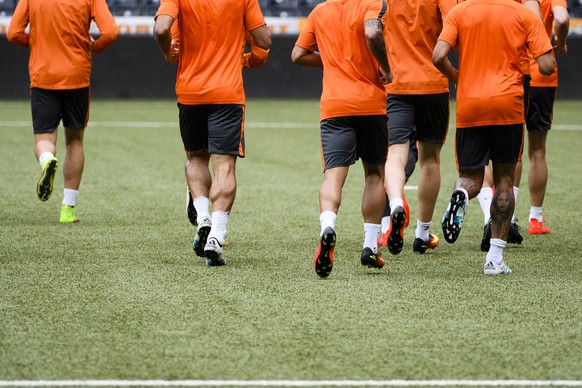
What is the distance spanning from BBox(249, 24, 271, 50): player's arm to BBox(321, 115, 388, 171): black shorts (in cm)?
86

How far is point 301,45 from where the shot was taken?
6.75 meters

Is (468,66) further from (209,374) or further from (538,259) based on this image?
(209,374)

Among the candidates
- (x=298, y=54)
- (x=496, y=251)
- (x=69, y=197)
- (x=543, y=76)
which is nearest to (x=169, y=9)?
(x=298, y=54)

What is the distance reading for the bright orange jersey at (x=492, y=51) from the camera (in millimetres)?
6637

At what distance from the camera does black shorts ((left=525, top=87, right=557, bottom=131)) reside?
8.52 m

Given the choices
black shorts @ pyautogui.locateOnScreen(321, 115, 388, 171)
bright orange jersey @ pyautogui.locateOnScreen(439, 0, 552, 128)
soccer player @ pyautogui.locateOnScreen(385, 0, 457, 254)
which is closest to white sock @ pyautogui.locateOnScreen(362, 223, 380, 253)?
black shorts @ pyautogui.locateOnScreen(321, 115, 388, 171)

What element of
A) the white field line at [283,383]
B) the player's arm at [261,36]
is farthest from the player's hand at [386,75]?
the white field line at [283,383]

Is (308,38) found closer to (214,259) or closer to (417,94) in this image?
(417,94)

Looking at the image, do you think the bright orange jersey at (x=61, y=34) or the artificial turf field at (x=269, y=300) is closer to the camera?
the artificial turf field at (x=269, y=300)

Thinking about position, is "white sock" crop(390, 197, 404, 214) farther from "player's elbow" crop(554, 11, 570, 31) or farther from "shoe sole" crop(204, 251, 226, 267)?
"player's elbow" crop(554, 11, 570, 31)

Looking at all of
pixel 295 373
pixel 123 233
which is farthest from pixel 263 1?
pixel 295 373

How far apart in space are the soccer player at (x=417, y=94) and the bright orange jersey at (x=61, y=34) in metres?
2.62

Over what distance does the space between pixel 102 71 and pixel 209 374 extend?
2061cm

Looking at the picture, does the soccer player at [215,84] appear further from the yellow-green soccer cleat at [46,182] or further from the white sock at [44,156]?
the white sock at [44,156]
